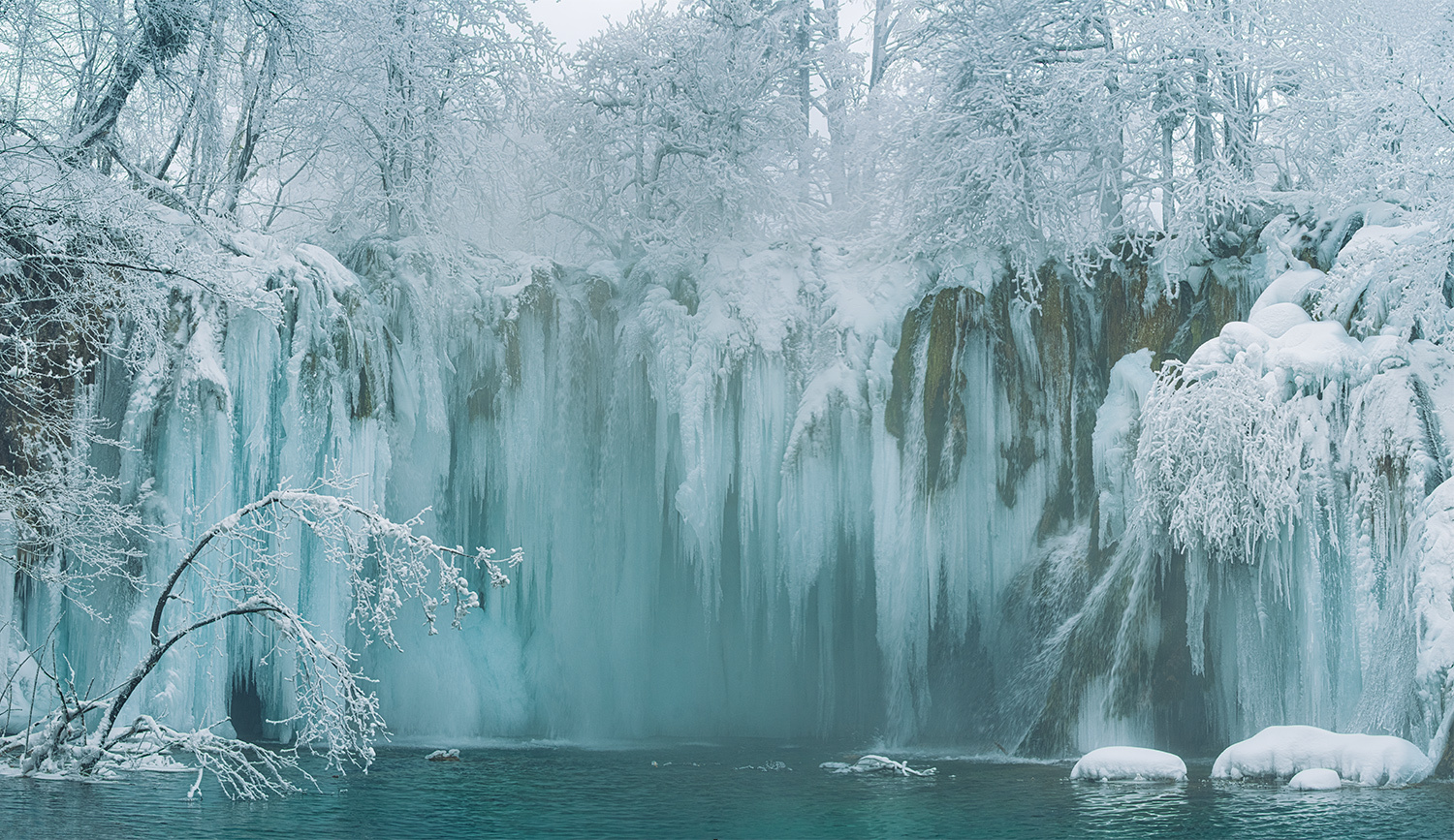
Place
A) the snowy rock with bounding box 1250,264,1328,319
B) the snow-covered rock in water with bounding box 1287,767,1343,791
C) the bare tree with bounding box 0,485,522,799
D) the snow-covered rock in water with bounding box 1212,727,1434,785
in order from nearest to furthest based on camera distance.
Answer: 1. the bare tree with bounding box 0,485,522,799
2. the snow-covered rock in water with bounding box 1212,727,1434,785
3. the snow-covered rock in water with bounding box 1287,767,1343,791
4. the snowy rock with bounding box 1250,264,1328,319

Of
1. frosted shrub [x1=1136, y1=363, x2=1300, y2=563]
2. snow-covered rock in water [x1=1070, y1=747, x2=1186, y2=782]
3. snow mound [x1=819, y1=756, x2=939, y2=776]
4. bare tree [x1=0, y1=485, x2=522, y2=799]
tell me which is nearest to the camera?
bare tree [x1=0, y1=485, x2=522, y2=799]

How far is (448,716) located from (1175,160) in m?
12.9

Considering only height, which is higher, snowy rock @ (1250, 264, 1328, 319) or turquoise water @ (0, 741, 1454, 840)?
snowy rock @ (1250, 264, 1328, 319)

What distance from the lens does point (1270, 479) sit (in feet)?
40.3

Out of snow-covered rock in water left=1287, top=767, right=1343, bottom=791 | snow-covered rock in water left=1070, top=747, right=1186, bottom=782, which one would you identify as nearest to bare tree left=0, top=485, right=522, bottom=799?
snow-covered rock in water left=1070, top=747, right=1186, bottom=782

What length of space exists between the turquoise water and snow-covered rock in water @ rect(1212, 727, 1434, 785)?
300 millimetres

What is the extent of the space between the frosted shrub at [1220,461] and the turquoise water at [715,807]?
94.9 inches

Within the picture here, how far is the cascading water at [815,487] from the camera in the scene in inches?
487

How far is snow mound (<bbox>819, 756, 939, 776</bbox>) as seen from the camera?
1325cm

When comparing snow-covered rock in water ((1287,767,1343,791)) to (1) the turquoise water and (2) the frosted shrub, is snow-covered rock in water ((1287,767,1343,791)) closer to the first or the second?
(1) the turquoise water

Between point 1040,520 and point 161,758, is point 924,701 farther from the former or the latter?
point 161,758

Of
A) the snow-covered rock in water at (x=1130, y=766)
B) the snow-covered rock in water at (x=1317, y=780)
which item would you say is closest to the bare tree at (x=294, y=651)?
the snow-covered rock in water at (x=1130, y=766)

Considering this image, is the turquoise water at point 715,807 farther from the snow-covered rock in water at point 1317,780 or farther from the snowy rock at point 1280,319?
the snowy rock at point 1280,319

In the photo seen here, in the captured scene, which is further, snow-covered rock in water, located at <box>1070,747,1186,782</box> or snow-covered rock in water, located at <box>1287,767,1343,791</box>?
snow-covered rock in water, located at <box>1070,747,1186,782</box>
